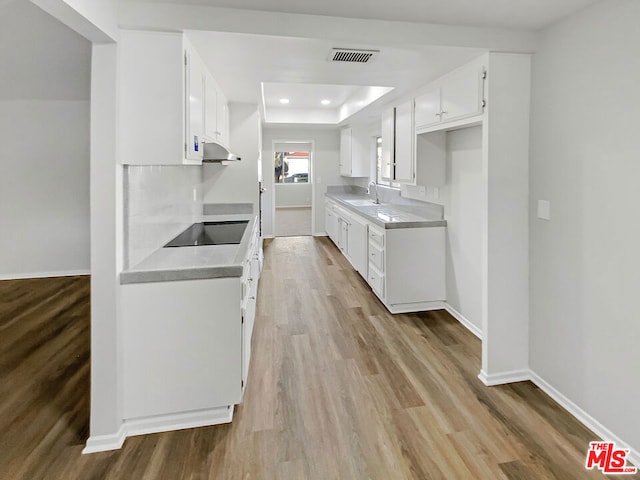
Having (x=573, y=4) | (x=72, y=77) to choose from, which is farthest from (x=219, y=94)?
(x=573, y=4)

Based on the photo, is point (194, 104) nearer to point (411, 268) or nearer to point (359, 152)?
point (411, 268)

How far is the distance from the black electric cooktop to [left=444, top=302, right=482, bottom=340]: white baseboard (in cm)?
227

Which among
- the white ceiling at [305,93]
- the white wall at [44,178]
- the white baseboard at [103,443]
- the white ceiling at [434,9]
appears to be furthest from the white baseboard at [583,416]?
the white wall at [44,178]

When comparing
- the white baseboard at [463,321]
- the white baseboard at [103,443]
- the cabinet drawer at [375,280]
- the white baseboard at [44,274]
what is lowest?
the white baseboard at [103,443]

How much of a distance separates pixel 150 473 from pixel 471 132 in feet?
11.3

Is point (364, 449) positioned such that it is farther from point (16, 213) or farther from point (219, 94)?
point (16, 213)

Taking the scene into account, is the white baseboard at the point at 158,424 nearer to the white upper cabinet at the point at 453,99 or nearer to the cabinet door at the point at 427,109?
the white upper cabinet at the point at 453,99

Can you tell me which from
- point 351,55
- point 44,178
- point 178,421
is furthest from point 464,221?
point 44,178

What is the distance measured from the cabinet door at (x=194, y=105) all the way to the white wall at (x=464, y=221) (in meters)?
2.33

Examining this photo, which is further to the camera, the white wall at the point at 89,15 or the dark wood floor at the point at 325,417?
the dark wood floor at the point at 325,417

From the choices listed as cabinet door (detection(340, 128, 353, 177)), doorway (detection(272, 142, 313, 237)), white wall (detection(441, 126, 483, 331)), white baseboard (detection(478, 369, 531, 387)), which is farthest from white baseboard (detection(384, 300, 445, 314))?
doorway (detection(272, 142, 313, 237))

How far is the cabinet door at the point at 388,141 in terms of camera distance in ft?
14.1

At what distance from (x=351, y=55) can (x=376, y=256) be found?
223cm

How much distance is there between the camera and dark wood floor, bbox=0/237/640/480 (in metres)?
1.79
